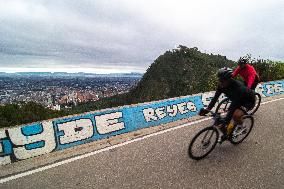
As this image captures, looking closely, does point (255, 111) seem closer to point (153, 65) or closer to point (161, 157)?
point (161, 157)

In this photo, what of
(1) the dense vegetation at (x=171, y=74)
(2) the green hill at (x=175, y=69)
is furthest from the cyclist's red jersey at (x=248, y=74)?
(2) the green hill at (x=175, y=69)

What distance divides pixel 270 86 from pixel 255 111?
5347 millimetres

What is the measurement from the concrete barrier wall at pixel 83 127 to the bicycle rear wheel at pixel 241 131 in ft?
8.89

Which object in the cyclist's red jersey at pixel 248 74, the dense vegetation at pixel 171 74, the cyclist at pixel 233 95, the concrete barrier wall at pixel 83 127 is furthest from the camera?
the dense vegetation at pixel 171 74

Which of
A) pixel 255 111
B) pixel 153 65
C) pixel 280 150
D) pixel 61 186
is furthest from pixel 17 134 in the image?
pixel 153 65

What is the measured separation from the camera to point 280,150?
6.89m

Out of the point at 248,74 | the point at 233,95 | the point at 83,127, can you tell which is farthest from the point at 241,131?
the point at 83,127

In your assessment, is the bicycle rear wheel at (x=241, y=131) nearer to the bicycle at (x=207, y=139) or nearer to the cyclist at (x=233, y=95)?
the bicycle at (x=207, y=139)

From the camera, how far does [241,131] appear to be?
7.37 meters

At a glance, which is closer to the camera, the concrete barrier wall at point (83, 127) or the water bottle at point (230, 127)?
the concrete barrier wall at point (83, 127)

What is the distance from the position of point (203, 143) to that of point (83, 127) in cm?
323

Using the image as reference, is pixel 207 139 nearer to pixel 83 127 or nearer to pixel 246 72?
pixel 83 127

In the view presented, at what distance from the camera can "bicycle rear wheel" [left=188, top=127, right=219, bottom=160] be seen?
6.20 metres

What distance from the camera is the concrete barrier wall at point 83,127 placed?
657 centimetres
